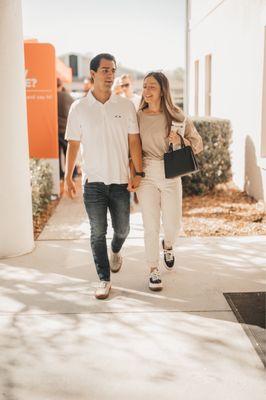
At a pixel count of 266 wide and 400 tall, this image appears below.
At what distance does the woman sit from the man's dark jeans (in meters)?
0.24

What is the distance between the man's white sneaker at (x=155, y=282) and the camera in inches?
185

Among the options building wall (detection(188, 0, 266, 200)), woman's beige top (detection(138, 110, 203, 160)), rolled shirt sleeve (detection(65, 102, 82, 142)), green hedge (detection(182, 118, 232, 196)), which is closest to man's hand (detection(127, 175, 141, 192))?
woman's beige top (detection(138, 110, 203, 160))

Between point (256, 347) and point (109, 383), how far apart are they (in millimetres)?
1093

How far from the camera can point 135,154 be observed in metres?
4.55

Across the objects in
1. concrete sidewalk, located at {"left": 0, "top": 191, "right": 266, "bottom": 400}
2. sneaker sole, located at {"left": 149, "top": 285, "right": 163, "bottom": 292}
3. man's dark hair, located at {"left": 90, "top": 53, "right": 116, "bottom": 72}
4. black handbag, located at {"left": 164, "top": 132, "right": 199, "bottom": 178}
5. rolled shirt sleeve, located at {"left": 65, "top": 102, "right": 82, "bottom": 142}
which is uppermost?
man's dark hair, located at {"left": 90, "top": 53, "right": 116, "bottom": 72}

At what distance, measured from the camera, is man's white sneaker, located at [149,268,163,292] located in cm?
471

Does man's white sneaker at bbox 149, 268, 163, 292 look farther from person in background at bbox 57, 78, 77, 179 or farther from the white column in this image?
person in background at bbox 57, 78, 77, 179

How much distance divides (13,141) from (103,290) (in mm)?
2120

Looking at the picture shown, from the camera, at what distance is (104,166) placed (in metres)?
4.40

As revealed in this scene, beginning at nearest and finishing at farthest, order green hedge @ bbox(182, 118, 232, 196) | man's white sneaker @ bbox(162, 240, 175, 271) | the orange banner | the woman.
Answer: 1. the woman
2. man's white sneaker @ bbox(162, 240, 175, 271)
3. the orange banner
4. green hedge @ bbox(182, 118, 232, 196)

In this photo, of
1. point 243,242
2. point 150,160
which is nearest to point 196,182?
point 243,242

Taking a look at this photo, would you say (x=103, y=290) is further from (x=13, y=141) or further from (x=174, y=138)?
(x=13, y=141)

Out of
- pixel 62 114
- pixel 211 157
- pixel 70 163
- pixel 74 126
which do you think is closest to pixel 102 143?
pixel 74 126

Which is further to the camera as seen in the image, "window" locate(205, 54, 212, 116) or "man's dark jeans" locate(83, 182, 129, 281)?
"window" locate(205, 54, 212, 116)
